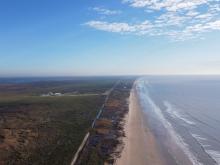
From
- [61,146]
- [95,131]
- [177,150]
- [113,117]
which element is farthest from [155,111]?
[61,146]

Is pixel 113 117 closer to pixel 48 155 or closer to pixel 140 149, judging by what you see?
pixel 140 149

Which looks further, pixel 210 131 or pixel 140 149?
pixel 210 131

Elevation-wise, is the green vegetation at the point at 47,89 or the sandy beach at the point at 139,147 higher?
the green vegetation at the point at 47,89

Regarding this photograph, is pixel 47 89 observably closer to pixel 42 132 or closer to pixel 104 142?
pixel 42 132

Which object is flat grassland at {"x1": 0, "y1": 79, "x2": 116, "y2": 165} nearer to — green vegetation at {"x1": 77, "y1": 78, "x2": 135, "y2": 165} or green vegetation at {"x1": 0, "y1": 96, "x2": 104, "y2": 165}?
green vegetation at {"x1": 0, "y1": 96, "x2": 104, "y2": 165}

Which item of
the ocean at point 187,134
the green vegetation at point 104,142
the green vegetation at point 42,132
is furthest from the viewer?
the ocean at point 187,134

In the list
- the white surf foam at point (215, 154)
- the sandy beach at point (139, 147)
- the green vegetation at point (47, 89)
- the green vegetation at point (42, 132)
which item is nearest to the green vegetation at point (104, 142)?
the sandy beach at point (139, 147)

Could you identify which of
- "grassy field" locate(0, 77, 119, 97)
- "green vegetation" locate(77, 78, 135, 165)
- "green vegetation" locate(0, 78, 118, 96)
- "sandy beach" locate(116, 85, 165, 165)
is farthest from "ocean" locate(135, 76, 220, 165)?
"grassy field" locate(0, 77, 119, 97)

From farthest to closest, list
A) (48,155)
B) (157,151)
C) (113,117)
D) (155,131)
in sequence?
(113,117), (155,131), (157,151), (48,155)

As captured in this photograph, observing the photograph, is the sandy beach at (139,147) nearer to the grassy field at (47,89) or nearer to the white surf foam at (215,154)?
the white surf foam at (215,154)
